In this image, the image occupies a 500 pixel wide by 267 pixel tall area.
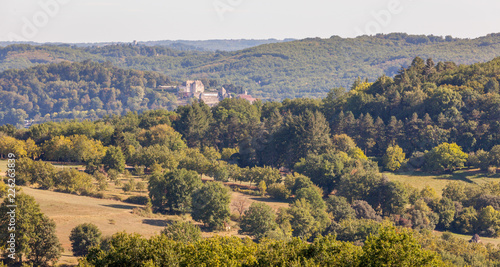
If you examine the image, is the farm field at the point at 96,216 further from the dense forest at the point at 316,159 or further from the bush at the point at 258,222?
the dense forest at the point at 316,159

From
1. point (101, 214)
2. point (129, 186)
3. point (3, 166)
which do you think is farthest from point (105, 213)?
point (3, 166)

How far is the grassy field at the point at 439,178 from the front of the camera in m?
79.8

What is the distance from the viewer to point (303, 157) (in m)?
92.2

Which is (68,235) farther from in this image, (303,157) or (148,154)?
(303,157)

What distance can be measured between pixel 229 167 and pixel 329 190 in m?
15.7

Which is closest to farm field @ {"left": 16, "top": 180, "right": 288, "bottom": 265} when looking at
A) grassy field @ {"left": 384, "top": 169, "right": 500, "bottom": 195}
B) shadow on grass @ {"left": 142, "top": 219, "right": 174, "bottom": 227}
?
shadow on grass @ {"left": 142, "top": 219, "right": 174, "bottom": 227}

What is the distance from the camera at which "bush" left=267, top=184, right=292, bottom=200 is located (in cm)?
7425

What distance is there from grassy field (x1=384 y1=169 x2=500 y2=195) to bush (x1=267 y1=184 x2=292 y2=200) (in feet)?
57.1

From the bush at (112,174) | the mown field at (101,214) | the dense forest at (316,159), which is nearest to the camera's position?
the dense forest at (316,159)

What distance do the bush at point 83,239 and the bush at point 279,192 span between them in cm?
3135

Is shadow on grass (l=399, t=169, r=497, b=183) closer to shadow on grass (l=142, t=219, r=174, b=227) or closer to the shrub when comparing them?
the shrub

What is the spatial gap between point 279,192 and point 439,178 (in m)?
25.7

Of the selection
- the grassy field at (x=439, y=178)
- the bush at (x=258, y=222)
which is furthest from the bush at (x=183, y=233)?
the grassy field at (x=439, y=178)

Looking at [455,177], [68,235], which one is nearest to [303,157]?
[455,177]
